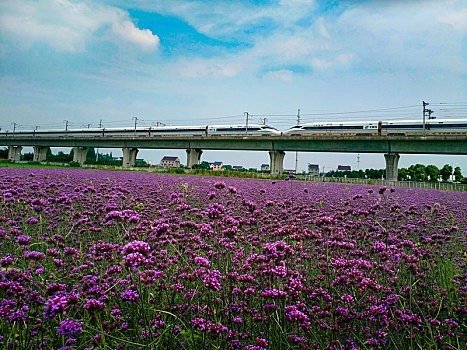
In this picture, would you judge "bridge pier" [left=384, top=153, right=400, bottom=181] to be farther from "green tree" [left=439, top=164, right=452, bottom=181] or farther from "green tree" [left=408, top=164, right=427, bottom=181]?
"green tree" [left=408, top=164, right=427, bottom=181]

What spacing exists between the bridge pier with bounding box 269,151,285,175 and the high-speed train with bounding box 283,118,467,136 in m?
6.85

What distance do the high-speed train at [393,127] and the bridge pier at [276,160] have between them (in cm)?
685

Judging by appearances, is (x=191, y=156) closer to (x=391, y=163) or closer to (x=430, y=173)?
(x=391, y=163)

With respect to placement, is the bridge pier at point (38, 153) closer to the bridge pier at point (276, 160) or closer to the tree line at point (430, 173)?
the bridge pier at point (276, 160)

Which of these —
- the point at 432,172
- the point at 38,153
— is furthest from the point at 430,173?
the point at 38,153

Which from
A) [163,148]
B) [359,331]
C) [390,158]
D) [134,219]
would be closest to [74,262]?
[134,219]

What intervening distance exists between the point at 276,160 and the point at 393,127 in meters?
17.0

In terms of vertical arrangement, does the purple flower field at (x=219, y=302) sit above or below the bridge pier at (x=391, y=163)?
below

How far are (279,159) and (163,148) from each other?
2233cm

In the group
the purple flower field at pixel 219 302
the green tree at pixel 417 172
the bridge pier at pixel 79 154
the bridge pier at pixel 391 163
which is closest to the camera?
the purple flower field at pixel 219 302

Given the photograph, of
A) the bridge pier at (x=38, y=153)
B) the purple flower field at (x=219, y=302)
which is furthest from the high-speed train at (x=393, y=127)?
the bridge pier at (x=38, y=153)

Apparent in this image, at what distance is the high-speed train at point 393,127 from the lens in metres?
36.8

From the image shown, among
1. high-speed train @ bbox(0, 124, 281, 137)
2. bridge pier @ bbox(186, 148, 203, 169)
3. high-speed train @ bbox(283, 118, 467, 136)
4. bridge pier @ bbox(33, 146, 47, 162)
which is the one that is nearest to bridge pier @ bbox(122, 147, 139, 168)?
high-speed train @ bbox(0, 124, 281, 137)

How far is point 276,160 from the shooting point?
4384 centimetres
